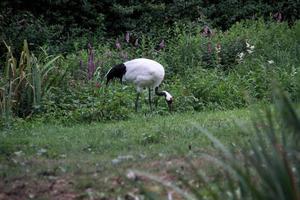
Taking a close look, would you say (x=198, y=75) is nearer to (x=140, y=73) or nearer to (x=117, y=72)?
(x=140, y=73)

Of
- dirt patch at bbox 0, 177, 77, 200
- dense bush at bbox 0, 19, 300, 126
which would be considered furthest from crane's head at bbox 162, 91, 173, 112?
dirt patch at bbox 0, 177, 77, 200

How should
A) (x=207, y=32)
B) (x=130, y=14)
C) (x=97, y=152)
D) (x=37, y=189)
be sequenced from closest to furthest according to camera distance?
(x=37, y=189) < (x=97, y=152) < (x=207, y=32) < (x=130, y=14)

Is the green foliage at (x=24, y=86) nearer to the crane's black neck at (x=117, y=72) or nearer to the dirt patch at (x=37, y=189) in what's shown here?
the crane's black neck at (x=117, y=72)

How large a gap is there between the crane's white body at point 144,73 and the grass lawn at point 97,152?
1535 mm

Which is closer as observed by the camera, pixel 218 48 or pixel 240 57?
pixel 240 57

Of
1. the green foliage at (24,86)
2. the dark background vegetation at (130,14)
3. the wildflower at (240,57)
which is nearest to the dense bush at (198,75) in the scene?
the wildflower at (240,57)

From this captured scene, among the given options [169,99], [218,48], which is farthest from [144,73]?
[218,48]

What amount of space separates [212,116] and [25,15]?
9.16 meters

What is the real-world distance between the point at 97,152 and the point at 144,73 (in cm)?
414

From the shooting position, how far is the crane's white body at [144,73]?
1078 centimetres

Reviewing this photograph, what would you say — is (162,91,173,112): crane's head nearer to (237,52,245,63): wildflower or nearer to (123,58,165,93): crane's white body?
(123,58,165,93): crane's white body

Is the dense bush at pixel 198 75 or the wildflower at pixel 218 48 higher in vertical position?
the wildflower at pixel 218 48

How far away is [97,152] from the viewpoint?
269 inches

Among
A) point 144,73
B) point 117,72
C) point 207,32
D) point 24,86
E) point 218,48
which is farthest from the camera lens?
point 207,32
